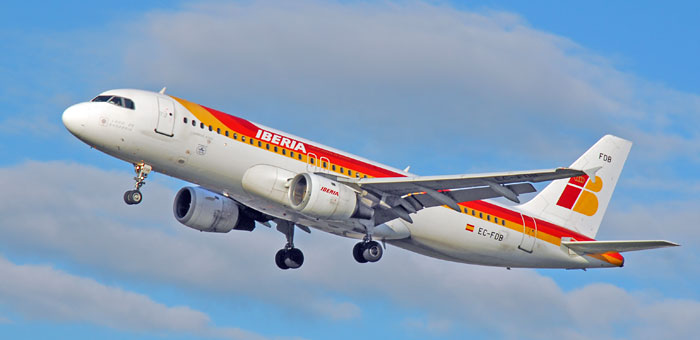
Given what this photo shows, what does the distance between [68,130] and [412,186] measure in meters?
13.7

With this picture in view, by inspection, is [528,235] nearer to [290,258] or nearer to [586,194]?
[586,194]

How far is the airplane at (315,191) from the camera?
1679 inches

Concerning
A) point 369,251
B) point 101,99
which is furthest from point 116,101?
point 369,251

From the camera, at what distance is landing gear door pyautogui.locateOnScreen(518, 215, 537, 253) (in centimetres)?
5144

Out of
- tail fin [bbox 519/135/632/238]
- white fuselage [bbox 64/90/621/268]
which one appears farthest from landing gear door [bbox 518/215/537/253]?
tail fin [bbox 519/135/632/238]

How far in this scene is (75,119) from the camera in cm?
4231

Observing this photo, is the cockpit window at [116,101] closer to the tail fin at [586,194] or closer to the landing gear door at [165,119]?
the landing gear door at [165,119]

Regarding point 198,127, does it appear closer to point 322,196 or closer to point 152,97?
point 152,97

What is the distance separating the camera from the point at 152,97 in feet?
143

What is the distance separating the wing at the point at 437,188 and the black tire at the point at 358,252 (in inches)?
55.0

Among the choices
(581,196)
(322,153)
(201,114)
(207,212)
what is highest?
(581,196)

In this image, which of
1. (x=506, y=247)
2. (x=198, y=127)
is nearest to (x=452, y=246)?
(x=506, y=247)

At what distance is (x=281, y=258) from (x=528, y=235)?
11680 mm

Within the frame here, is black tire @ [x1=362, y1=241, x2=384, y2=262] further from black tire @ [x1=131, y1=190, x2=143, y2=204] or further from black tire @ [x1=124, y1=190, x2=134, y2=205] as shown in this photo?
black tire @ [x1=124, y1=190, x2=134, y2=205]
